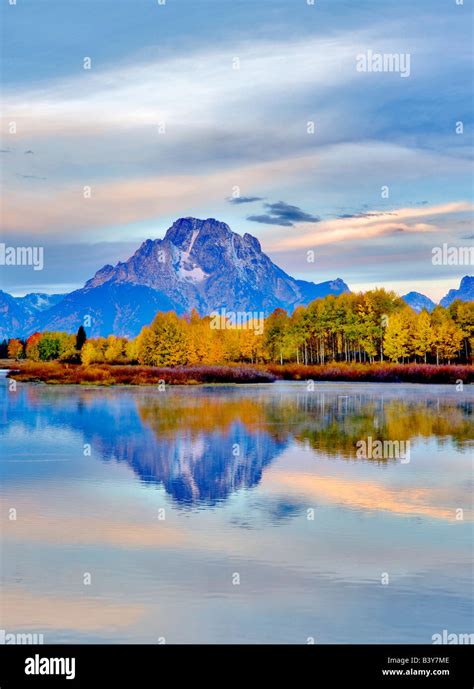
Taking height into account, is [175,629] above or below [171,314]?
below

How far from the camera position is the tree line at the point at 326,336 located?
92688mm

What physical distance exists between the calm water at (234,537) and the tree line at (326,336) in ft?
213

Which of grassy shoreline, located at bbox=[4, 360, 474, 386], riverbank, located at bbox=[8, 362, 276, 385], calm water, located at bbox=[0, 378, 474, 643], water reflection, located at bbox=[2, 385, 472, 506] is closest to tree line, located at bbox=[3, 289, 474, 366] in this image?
grassy shoreline, located at bbox=[4, 360, 474, 386]

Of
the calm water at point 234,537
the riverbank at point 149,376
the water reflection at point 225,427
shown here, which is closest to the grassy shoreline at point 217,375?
the riverbank at point 149,376

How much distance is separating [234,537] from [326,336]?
9525cm

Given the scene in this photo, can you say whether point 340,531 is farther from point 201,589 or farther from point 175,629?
point 175,629

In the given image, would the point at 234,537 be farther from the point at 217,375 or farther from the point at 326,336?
the point at 326,336

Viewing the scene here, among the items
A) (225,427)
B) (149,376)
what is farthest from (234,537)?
(149,376)

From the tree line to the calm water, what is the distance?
64819mm

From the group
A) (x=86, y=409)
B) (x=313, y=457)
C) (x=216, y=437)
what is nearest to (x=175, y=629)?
(x=313, y=457)

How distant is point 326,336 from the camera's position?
108625 mm

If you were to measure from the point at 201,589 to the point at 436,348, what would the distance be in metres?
84.5

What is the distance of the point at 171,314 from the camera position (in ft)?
322
